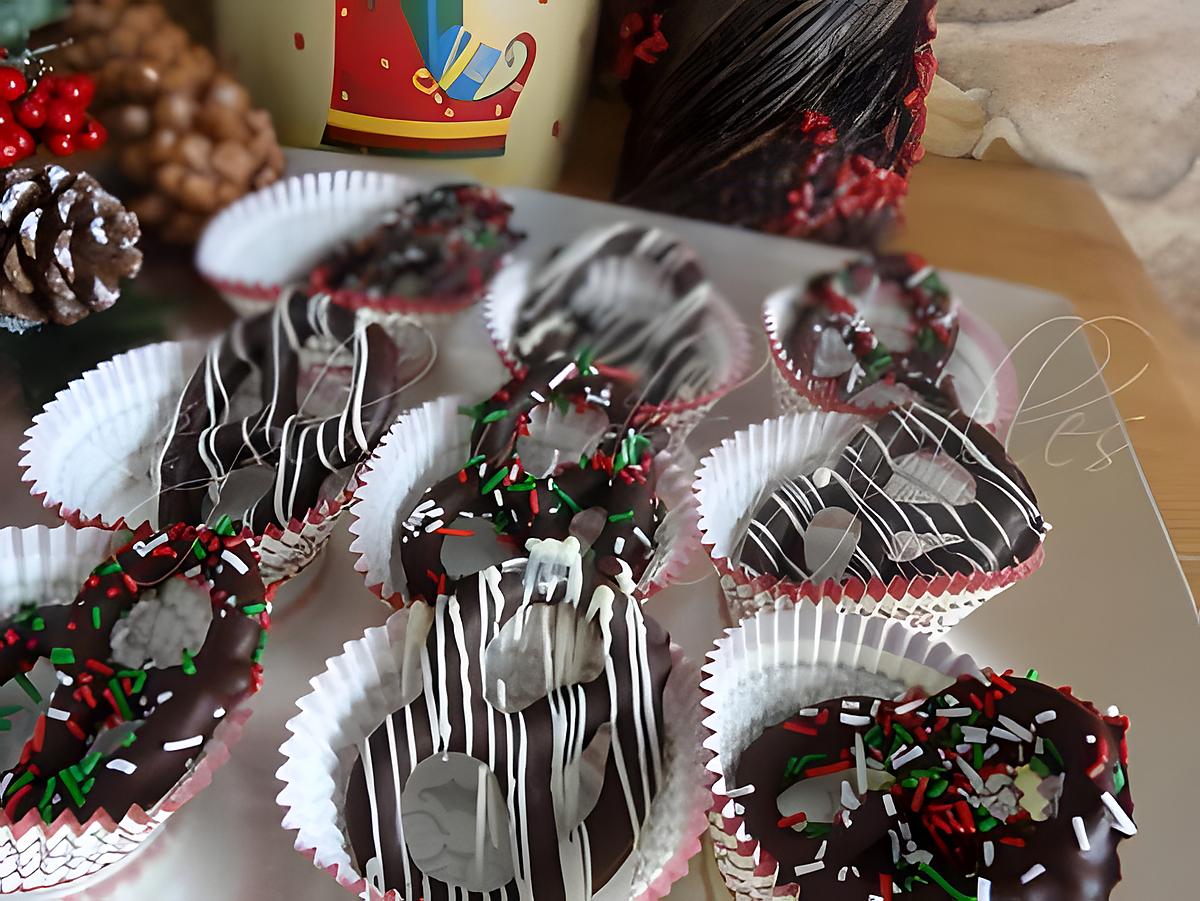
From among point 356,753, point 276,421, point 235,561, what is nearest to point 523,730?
point 356,753

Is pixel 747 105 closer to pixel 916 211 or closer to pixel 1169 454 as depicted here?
pixel 916 211

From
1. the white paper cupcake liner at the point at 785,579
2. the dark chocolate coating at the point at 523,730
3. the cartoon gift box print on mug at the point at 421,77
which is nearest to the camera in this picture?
the cartoon gift box print on mug at the point at 421,77

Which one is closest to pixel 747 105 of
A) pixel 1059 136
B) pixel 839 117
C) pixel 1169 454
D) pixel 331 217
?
pixel 839 117

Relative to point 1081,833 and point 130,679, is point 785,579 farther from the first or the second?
point 130,679

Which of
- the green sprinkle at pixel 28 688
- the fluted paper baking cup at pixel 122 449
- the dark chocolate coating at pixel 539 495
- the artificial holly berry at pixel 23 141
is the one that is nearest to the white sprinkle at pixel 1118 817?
the dark chocolate coating at pixel 539 495

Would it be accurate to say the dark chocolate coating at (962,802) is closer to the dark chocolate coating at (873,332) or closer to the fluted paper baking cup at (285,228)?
the dark chocolate coating at (873,332)

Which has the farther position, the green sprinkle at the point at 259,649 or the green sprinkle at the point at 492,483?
the green sprinkle at the point at 492,483
